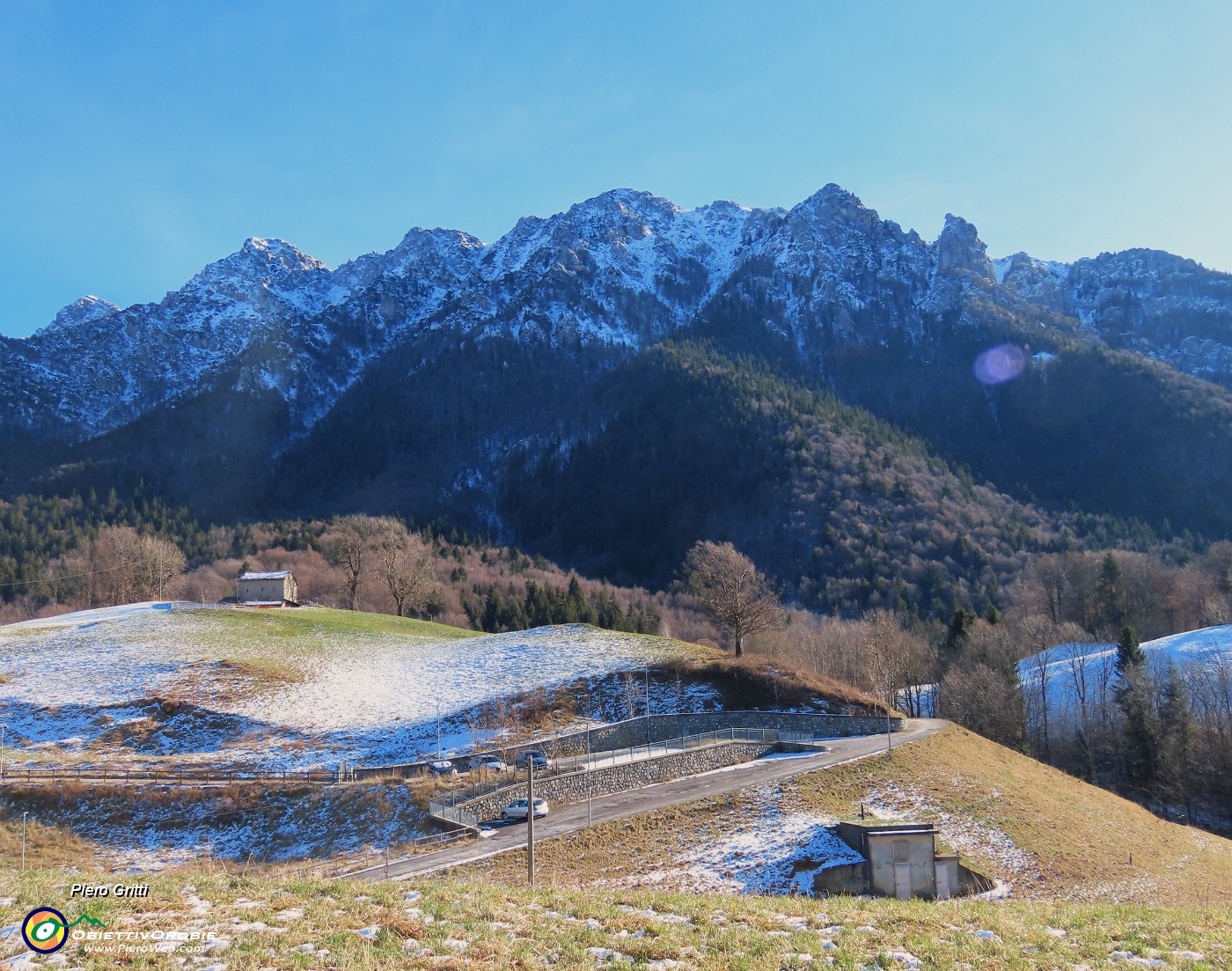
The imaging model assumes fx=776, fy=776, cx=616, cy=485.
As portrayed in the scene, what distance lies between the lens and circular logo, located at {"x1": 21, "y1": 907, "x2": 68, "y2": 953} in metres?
10.2

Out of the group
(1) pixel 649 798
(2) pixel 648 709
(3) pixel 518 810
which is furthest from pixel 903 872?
(2) pixel 648 709

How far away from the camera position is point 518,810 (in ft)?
107

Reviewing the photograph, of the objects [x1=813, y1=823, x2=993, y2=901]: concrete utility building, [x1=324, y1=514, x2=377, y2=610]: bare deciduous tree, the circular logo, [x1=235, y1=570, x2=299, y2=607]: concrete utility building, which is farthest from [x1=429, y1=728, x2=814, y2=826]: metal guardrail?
[x1=324, y1=514, x2=377, y2=610]: bare deciduous tree

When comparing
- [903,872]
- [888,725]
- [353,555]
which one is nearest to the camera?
[903,872]

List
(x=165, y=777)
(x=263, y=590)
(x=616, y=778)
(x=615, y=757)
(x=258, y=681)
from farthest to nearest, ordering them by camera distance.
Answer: (x=263, y=590) < (x=258, y=681) < (x=615, y=757) < (x=165, y=777) < (x=616, y=778)

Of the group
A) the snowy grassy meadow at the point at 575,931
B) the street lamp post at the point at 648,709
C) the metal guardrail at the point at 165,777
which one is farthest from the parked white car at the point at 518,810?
the snowy grassy meadow at the point at 575,931

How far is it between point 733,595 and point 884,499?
9385 centimetres

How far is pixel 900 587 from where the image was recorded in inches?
4678

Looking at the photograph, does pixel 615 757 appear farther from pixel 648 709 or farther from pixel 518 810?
pixel 648 709

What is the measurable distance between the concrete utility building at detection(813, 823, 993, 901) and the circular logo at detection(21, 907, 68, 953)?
22990 mm

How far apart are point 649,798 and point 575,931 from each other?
23.0 metres

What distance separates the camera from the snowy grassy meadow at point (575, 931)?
10.9m

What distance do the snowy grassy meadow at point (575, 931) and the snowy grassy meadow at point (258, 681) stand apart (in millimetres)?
28719

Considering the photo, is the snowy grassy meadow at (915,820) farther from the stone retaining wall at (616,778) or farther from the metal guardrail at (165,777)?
the metal guardrail at (165,777)
